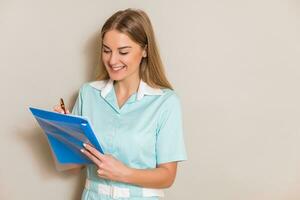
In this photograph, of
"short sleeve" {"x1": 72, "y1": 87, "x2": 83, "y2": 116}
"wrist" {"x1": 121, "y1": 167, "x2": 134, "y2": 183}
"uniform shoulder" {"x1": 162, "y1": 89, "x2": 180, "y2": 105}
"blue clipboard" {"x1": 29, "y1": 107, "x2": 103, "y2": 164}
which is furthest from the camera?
"short sleeve" {"x1": 72, "y1": 87, "x2": 83, "y2": 116}

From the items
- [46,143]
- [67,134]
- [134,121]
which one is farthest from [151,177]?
[46,143]

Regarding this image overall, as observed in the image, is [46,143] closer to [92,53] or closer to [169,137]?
[92,53]

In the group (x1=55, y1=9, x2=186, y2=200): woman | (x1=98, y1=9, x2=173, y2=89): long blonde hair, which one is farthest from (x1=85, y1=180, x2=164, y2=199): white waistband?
(x1=98, y1=9, x2=173, y2=89): long blonde hair

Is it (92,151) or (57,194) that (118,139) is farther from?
(57,194)

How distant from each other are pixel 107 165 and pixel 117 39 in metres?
0.39

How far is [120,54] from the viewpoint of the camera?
1.29 m

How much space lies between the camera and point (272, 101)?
1461 mm

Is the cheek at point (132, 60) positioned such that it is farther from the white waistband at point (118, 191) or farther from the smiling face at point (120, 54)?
the white waistband at point (118, 191)

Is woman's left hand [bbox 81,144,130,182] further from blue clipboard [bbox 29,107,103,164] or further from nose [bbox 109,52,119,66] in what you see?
nose [bbox 109,52,119,66]

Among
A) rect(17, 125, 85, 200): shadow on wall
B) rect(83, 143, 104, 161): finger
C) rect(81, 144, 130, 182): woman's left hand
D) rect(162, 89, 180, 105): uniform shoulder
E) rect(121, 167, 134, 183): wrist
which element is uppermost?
rect(162, 89, 180, 105): uniform shoulder

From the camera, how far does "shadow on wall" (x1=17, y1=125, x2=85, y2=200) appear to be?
5.16 feet

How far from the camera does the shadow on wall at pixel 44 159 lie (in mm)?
1572

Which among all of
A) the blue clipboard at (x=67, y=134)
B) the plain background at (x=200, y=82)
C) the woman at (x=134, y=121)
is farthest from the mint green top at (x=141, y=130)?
the plain background at (x=200, y=82)

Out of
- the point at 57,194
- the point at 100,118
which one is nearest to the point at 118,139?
the point at 100,118
